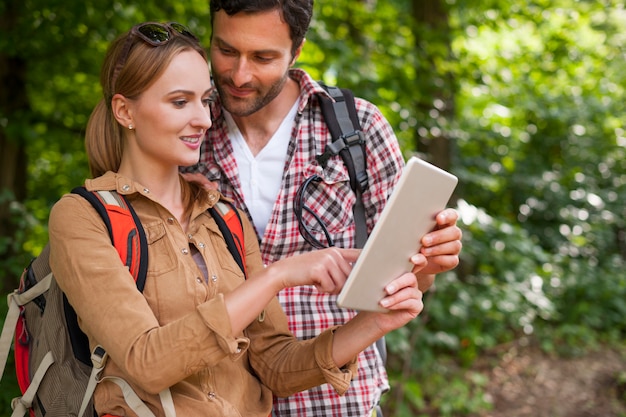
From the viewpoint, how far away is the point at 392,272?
5.81ft

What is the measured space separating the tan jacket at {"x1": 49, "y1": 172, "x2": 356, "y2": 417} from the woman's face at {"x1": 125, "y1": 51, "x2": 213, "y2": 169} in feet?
0.42

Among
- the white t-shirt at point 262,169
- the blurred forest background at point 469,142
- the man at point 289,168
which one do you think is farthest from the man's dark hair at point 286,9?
the blurred forest background at point 469,142

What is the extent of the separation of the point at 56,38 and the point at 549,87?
6.44m

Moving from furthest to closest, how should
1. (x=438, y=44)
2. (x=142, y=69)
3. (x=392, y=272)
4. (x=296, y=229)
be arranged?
(x=438, y=44) → (x=296, y=229) → (x=142, y=69) → (x=392, y=272)

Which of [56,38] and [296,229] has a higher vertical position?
[56,38]

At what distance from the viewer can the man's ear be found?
1.97 meters

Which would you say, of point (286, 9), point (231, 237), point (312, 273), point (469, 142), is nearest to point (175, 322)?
point (312, 273)

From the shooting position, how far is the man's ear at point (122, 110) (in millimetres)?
1968

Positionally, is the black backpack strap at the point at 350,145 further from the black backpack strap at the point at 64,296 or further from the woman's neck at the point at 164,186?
the black backpack strap at the point at 64,296

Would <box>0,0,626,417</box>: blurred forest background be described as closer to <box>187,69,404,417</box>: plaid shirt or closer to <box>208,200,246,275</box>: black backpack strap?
<box>187,69,404,417</box>: plaid shirt

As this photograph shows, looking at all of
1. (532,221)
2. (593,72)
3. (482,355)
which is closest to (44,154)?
(482,355)

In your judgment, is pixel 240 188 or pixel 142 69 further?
pixel 240 188

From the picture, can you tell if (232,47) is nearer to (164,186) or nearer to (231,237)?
(164,186)

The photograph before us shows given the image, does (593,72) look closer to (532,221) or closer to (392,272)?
(532,221)
